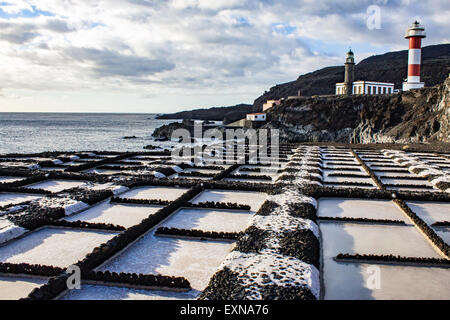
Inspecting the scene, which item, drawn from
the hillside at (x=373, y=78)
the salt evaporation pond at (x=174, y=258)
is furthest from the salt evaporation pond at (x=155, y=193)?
the hillside at (x=373, y=78)

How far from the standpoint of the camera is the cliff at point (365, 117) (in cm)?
4440

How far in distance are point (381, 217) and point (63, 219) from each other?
8092mm

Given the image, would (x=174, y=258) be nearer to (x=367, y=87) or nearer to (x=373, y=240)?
(x=373, y=240)

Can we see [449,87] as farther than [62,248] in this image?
Yes

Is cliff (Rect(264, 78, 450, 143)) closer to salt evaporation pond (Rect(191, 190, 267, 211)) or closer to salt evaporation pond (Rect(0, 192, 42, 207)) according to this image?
salt evaporation pond (Rect(191, 190, 267, 211))

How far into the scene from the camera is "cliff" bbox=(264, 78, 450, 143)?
1748 inches

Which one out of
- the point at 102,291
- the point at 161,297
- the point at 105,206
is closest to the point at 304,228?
the point at 161,297

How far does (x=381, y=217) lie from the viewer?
9.46 meters

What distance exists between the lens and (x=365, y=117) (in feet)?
198

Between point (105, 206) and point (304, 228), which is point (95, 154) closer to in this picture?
point (105, 206)

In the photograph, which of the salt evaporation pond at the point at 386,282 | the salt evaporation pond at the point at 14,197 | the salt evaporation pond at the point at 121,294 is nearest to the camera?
the salt evaporation pond at the point at 121,294

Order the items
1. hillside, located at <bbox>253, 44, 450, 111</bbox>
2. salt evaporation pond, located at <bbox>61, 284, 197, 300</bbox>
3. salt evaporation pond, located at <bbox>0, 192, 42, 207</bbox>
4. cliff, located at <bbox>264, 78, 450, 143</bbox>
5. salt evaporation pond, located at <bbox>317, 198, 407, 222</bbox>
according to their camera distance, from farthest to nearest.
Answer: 1. hillside, located at <bbox>253, 44, 450, 111</bbox>
2. cliff, located at <bbox>264, 78, 450, 143</bbox>
3. salt evaporation pond, located at <bbox>0, 192, 42, 207</bbox>
4. salt evaporation pond, located at <bbox>317, 198, 407, 222</bbox>
5. salt evaporation pond, located at <bbox>61, 284, 197, 300</bbox>

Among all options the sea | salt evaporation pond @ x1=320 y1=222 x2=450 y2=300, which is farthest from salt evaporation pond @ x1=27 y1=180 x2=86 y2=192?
the sea

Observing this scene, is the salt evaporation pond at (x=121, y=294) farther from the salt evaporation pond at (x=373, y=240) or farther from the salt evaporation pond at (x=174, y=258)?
the salt evaporation pond at (x=373, y=240)
